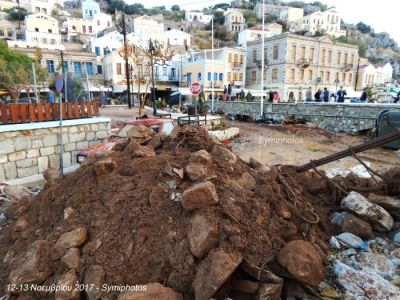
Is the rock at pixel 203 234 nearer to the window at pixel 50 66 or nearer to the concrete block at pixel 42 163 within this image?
the concrete block at pixel 42 163

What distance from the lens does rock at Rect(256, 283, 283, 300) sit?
2567 mm

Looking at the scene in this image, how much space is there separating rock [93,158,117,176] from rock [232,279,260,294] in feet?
8.42

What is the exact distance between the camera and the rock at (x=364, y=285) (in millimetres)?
2731

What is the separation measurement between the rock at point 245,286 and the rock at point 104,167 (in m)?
A: 2.57

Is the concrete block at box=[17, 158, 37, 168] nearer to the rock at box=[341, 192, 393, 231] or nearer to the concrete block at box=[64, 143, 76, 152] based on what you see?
the concrete block at box=[64, 143, 76, 152]

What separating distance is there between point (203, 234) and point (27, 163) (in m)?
6.91

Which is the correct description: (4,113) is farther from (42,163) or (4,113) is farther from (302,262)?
(302,262)

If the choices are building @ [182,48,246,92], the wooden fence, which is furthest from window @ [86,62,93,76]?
the wooden fence

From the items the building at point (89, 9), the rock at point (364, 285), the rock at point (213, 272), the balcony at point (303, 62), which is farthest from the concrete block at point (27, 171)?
the building at point (89, 9)

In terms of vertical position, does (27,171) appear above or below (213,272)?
below

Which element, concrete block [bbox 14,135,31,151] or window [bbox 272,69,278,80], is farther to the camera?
window [bbox 272,69,278,80]

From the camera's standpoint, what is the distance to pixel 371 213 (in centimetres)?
391

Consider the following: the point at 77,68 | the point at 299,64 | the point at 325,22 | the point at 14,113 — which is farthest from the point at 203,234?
the point at 325,22

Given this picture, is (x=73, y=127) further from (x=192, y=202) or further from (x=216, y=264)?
(x=216, y=264)
